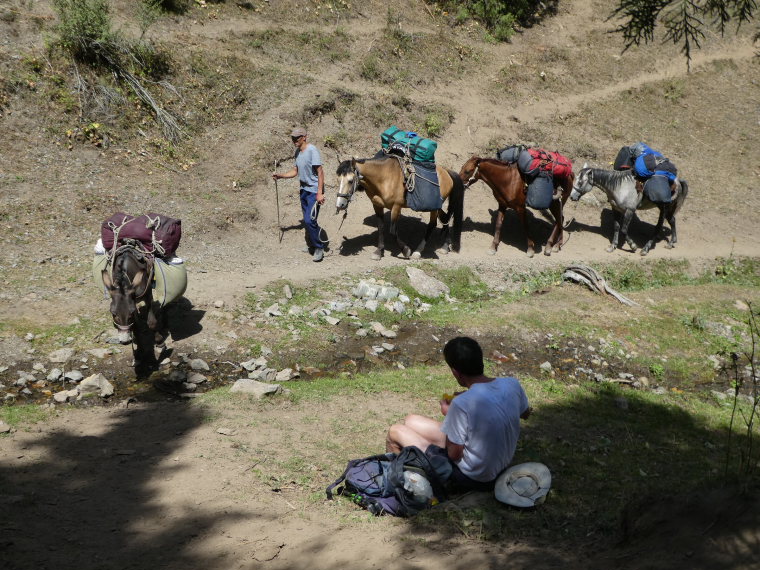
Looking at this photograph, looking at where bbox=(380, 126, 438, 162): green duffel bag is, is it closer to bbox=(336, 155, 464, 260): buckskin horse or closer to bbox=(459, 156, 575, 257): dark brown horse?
bbox=(336, 155, 464, 260): buckskin horse

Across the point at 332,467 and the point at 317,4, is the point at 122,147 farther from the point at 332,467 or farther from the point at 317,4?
the point at 332,467

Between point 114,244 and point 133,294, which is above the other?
point 114,244

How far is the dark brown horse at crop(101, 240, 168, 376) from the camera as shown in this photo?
7152 mm

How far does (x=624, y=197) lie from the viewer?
14.3m

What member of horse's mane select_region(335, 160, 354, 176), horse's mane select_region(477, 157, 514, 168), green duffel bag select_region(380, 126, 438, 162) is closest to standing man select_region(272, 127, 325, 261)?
horse's mane select_region(335, 160, 354, 176)

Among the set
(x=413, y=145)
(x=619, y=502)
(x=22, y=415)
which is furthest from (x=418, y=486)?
(x=413, y=145)

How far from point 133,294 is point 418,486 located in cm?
439

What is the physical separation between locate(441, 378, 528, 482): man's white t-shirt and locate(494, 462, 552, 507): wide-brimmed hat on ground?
8cm

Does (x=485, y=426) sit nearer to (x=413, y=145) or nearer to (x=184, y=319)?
(x=184, y=319)

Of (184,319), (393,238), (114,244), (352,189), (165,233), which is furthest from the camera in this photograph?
(393,238)

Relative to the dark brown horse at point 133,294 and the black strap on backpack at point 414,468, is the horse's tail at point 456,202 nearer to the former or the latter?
the dark brown horse at point 133,294

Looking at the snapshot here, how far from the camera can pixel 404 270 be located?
37.6ft

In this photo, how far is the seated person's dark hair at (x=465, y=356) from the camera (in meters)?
4.50

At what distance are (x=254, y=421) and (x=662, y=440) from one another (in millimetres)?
4101
